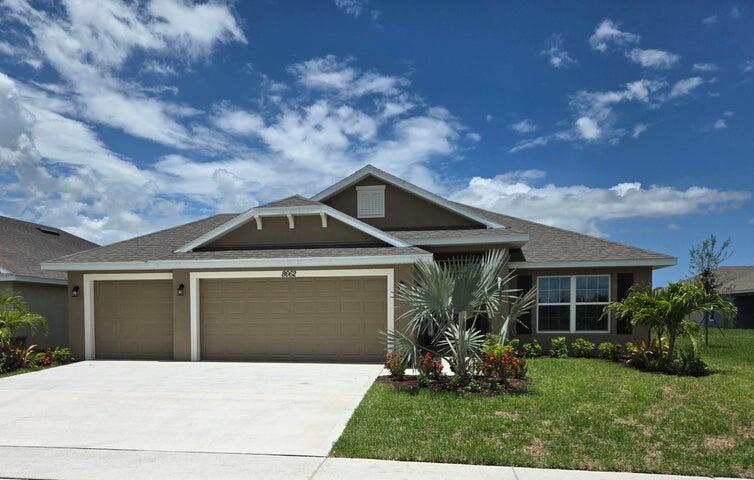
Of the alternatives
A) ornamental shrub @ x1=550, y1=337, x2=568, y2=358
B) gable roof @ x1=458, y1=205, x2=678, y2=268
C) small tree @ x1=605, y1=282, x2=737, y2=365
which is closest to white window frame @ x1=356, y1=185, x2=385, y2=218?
gable roof @ x1=458, y1=205, x2=678, y2=268

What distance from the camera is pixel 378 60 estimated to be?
1352 cm

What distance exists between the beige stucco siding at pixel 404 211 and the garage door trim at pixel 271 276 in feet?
11.5

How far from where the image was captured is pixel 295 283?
43.0 feet

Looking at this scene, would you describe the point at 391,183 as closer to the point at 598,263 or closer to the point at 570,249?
the point at 570,249

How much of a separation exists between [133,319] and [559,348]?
12504 mm

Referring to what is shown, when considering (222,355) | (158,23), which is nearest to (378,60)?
(158,23)

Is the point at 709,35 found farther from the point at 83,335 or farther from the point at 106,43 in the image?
the point at 83,335

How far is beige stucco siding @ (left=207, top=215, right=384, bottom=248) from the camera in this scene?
13.8 metres

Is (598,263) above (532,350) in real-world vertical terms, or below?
above

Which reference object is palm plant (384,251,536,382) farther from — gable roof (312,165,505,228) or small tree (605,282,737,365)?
gable roof (312,165,505,228)

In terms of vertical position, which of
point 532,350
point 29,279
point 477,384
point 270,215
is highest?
point 270,215

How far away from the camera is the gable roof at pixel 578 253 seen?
13781 mm

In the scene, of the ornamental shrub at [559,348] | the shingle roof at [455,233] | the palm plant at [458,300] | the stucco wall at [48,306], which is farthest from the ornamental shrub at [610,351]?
the stucco wall at [48,306]

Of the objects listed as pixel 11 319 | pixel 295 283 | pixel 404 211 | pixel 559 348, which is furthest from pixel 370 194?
pixel 11 319
